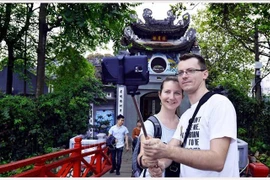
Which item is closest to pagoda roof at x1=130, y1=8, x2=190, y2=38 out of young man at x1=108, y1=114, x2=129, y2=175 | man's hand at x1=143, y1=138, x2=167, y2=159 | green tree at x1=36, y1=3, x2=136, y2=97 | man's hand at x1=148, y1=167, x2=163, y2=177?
green tree at x1=36, y1=3, x2=136, y2=97

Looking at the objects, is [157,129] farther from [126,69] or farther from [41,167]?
[41,167]

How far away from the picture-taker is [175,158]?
1.19 metres

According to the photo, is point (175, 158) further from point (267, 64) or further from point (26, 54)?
point (267, 64)

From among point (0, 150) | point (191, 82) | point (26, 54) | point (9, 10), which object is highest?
point (9, 10)

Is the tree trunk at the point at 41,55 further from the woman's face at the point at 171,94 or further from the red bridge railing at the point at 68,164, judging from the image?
the woman's face at the point at 171,94

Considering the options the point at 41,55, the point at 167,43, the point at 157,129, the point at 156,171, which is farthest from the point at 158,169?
the point at 167,43

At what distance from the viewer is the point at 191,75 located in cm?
148

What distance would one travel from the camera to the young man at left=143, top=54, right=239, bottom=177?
3.93ft

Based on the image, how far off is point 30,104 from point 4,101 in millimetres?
710

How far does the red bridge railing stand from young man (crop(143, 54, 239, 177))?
1846 mm

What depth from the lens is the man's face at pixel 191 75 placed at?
1479 millimetres

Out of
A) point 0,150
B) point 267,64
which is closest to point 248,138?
point 267,64

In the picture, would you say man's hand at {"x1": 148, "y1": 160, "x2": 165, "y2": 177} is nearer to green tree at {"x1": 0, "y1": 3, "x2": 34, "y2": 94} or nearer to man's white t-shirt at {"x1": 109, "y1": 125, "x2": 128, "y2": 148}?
man's white t-shirt at {"x1": 109, "y1": 125, "x2": 128, "y2": 148}

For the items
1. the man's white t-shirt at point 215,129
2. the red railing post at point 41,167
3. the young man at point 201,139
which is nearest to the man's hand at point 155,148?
the young man at point 201,139
